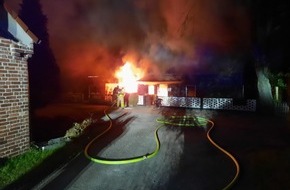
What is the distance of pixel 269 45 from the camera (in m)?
15.9

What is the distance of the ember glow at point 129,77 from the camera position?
24719 millimetres

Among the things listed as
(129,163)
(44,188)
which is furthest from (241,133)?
(44,188)

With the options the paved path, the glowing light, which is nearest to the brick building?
the paved path

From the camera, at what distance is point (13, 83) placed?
21.0ft

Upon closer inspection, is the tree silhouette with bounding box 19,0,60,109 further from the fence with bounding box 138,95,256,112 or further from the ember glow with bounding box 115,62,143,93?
the fence with bounding box 138,95,256,112

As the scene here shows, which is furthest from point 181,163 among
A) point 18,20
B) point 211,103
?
point 211,103

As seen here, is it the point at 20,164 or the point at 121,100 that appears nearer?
the point at 20,164

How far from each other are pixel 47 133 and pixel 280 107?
13.6 meters

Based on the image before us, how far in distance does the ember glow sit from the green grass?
17466mm

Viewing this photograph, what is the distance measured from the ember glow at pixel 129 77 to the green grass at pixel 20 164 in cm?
1747

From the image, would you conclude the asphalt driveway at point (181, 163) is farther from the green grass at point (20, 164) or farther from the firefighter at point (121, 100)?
the firefighter at point (121, 100)

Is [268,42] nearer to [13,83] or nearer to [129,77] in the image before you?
[129,77]

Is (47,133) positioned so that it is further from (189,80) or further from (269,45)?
(189,80)

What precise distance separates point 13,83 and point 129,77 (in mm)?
19051
